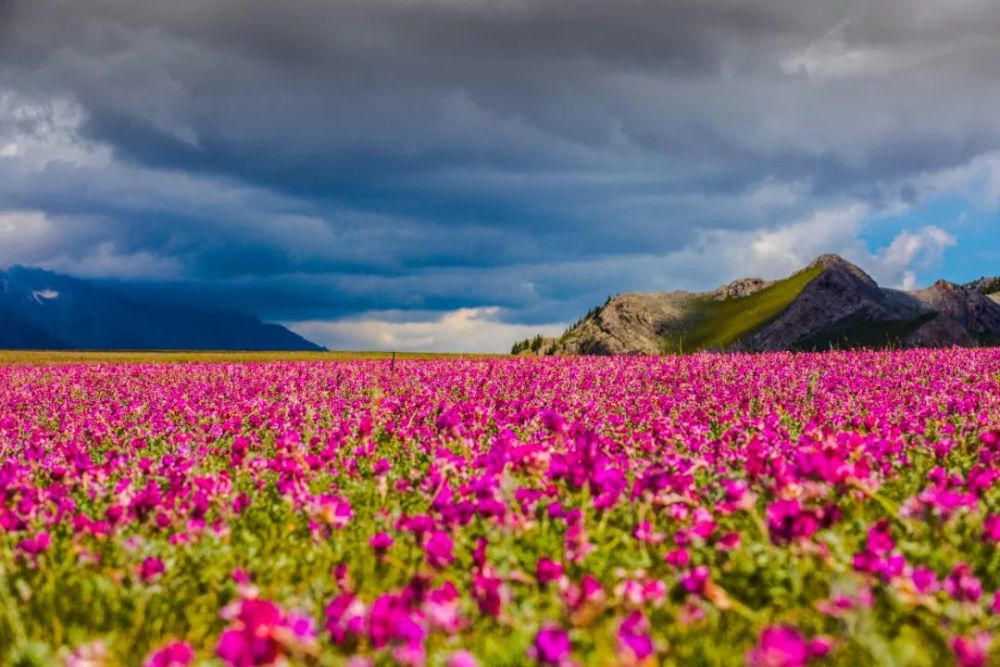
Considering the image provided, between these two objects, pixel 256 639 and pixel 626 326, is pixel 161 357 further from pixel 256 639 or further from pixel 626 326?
pixel 256 639

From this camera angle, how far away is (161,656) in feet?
8.69

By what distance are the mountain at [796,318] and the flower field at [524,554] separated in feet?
88.5

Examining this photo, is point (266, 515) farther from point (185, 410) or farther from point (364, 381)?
point (364, 381)

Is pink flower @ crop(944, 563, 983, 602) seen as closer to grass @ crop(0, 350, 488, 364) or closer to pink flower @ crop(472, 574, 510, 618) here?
pink flower @ crop(472, 574, 510, 618)

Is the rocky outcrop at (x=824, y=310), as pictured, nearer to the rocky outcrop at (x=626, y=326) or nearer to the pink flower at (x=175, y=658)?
the rocky outcrop at (x=626, y=326)

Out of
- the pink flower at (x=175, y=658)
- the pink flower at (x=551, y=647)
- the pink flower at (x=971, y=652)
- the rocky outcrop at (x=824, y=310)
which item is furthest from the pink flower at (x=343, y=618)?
the rocky outcrop at (x=824, y=310)

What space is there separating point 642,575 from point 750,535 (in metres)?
1.73

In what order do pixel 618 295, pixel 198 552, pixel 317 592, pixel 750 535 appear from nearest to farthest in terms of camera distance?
pixel 317 592, pixel 198 552, pixel 750 535, pixel 618 295

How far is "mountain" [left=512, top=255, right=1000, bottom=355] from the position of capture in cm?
3497

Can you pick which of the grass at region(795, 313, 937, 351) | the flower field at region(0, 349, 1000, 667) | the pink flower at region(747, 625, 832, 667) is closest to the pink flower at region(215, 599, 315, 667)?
the flower field at region(0, 349, 1000, 667)

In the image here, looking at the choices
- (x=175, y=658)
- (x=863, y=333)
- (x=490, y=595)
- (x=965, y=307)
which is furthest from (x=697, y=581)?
(x=965, y=307)

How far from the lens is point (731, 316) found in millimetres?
42688

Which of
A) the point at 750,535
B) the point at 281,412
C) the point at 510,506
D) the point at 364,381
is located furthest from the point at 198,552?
the point at 364,381

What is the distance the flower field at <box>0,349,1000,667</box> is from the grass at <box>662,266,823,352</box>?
29.9 m
